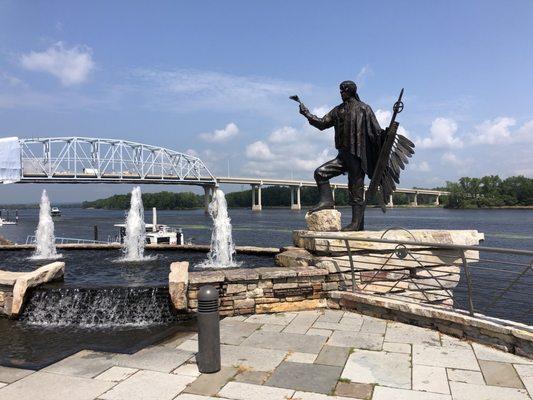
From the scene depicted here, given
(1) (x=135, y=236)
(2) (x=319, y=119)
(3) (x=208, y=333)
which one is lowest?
(3) (x=208, y=333)

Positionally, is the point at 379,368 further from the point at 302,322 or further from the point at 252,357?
the point at 302,322

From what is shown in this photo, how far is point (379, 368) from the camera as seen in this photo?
184 inches

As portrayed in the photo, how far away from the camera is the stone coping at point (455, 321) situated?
5012mm

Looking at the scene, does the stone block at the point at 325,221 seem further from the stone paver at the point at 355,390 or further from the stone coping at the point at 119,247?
the stone coping at the point at 119,247


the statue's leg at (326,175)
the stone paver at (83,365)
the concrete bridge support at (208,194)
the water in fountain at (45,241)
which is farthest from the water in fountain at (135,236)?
the concrete bridge support at (208,194)

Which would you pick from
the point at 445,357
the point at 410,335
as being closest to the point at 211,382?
the point at 445,357

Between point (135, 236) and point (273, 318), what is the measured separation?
31.4ft

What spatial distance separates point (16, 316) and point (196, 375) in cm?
446

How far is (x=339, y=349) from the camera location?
5273 millimetres

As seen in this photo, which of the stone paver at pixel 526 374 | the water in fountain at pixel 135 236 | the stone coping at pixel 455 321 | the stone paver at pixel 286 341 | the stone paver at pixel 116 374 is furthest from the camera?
the water in fountain at pixel 135 236

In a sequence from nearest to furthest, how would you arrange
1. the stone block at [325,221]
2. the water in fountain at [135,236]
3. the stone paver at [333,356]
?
the stone paver at [333,356] < the stone block at [325,221] < the water in fountain at [135,236]

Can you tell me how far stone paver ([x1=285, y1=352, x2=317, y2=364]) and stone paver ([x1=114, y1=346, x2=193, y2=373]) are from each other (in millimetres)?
1129

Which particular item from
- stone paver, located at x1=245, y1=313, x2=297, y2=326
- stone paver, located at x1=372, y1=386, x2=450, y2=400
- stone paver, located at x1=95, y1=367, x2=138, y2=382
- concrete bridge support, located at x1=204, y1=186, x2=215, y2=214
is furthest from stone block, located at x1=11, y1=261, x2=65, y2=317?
concrete bridge support, located at x1=204, y1=186, x2=215, y2=214

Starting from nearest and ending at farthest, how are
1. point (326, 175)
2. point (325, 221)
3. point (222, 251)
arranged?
1. point (325, 221)
2. point (326, 175)
3. point (222, 251)
